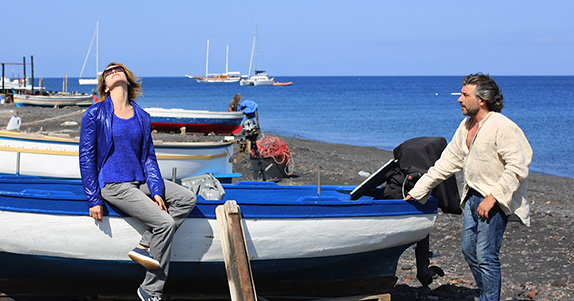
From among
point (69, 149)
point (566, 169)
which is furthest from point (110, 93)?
point (566, 169)

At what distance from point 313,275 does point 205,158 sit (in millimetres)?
6320

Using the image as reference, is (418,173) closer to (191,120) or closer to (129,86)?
(129,86)

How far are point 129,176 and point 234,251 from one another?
40.5 inches

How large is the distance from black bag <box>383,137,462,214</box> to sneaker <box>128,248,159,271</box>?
235cm

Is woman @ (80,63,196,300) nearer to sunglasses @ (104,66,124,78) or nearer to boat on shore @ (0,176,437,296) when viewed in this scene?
sunglasses @ (104,66,124,78)

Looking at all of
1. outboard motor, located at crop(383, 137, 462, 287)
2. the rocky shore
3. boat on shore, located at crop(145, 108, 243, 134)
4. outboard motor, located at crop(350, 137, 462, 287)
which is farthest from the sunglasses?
boat on shore, located at crop(145, 108, 243, 134)

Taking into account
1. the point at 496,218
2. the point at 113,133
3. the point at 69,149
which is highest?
the point at 113,133

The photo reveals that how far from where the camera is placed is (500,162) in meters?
4.76

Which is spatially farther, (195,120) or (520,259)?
(195,120)

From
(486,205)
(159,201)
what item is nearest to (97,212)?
(159,201)

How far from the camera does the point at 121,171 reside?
4.96 meters

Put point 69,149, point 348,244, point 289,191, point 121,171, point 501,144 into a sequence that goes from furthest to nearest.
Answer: point 69,149 < point 289,191 < point 348,244 < point 121,171 < point 501,144

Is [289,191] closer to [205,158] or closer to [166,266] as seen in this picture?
[166,266]

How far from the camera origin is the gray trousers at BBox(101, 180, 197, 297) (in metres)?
4.93
